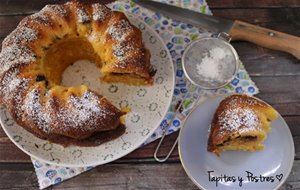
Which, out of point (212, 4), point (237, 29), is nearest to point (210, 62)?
point (237, 29)

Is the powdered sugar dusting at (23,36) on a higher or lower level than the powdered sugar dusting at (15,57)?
higher

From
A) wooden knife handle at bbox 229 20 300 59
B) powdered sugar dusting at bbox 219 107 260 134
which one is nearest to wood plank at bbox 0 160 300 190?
powdered sugar dusting at bbox 219 107 260 134

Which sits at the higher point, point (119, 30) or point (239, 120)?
point (119, 30)

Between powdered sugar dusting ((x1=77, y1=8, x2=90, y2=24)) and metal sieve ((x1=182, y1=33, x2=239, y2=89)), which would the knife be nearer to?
metal sieve ((x1=182, y1=33, x2=239, y2=89))

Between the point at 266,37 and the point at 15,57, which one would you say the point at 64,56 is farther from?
the point at 266,37

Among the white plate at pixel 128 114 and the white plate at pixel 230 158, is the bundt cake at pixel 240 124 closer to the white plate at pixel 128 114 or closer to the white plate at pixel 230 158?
the white plate at pixel 230 158

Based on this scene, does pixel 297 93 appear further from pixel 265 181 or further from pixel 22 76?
pixel 22 76

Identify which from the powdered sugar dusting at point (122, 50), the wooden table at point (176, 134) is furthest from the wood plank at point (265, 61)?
the powdered sugar dusting at point (122, 50)
